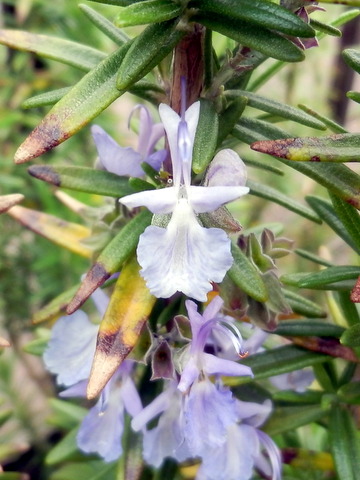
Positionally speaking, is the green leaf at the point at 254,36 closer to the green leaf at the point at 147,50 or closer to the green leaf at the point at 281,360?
the green leaf at the point at 147,50

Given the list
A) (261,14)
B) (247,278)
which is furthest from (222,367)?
(261,14)

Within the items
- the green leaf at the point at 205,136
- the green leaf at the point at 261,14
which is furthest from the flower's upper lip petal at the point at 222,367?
the green leaf at the point at 261,14

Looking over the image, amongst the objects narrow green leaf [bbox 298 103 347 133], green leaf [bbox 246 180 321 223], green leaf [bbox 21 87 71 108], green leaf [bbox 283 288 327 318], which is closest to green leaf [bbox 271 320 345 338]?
green leaf [bbox 283 288 327 318]

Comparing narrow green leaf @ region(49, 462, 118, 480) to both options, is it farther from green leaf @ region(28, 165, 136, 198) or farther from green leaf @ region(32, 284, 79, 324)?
green leaf @ region(28, 165, 136, 198)

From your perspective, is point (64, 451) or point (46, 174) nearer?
point (46, 174)

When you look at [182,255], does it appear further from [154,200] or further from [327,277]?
[327,277]

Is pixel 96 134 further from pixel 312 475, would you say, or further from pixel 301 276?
pixel 312 475
